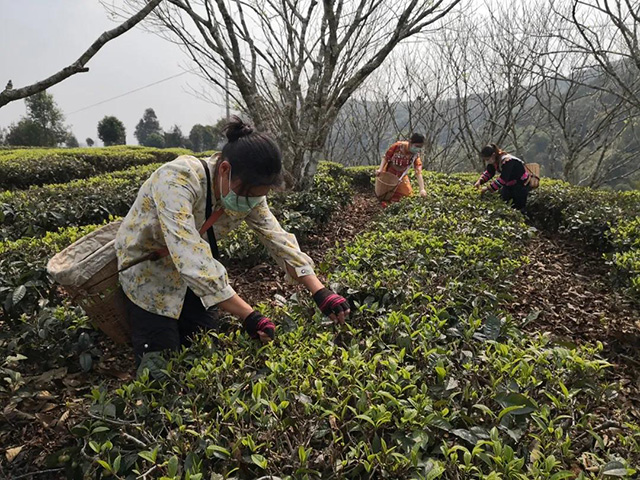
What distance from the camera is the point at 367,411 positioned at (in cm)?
144

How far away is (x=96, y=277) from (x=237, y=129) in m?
1.07

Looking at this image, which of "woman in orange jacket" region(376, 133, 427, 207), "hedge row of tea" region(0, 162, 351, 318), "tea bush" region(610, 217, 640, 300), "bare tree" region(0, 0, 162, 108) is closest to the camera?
"bare tree" region(0, 0, 162, 108)

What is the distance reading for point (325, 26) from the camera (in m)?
6.55

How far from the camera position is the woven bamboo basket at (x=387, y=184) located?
6.69 m

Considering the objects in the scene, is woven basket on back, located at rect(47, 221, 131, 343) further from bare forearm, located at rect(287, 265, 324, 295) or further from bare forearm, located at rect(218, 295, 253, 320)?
bare forearm, located at rect(287, 265, 324, 295)

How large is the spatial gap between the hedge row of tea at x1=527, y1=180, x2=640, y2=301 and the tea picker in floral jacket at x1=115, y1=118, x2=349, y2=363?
2.92 metres

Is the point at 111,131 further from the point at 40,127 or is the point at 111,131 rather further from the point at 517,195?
the point at 517,195

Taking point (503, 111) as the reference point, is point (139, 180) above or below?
below

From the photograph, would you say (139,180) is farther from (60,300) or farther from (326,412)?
(326,412)

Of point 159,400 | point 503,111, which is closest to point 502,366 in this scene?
point 159,400

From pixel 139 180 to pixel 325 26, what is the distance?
4.02 m

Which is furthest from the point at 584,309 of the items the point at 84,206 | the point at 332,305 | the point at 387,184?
the point at 84,206

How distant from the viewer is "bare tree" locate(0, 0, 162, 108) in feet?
5.29

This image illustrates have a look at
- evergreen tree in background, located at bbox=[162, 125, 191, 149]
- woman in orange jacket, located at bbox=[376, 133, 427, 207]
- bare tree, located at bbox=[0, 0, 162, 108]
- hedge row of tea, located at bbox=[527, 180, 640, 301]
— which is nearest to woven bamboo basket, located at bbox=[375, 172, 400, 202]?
woman in orange jacket, located at bbox=[376, 133, 427, 207]
